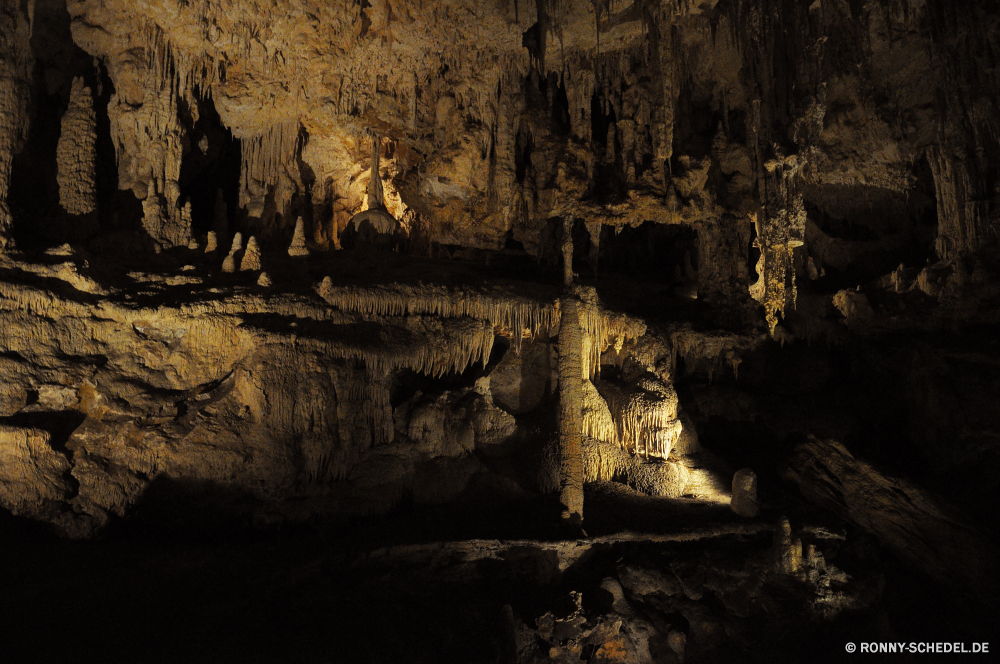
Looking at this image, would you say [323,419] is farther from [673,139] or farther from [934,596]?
[673,139]

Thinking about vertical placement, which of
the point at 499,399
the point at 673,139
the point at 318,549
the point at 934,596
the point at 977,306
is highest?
the point at 673,139

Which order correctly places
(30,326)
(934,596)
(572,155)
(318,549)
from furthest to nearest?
(572,155) → (934,596) → (30,326) → (318,549)

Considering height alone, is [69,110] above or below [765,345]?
above

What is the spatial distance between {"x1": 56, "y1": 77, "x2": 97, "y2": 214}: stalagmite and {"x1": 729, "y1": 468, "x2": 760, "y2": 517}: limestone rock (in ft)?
44.9

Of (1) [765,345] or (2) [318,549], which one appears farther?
(1) [765,345]

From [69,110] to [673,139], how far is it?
48.7ft

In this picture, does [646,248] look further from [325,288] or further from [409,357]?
[325,288]

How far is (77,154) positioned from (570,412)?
11.2 metres

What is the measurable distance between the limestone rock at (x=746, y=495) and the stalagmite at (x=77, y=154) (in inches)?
539

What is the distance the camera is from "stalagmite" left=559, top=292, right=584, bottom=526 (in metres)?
10.9

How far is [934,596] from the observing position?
11008 mm

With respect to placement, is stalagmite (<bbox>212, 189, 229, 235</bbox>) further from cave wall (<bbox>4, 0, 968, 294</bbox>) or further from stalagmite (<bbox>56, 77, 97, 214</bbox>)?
stalagmite (<bbox>56, 77, 97, 214</bbox>)

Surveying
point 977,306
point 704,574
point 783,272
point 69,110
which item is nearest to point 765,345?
point 783,272

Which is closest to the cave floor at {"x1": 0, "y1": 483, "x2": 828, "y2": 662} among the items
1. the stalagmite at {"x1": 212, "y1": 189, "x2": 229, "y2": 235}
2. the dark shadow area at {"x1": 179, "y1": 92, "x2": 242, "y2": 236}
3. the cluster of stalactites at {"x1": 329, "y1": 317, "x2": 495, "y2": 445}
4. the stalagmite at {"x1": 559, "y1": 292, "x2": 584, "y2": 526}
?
the stalagmite at {"x1": 559, "y1": 292, "x2": 584, "y2": 526}
